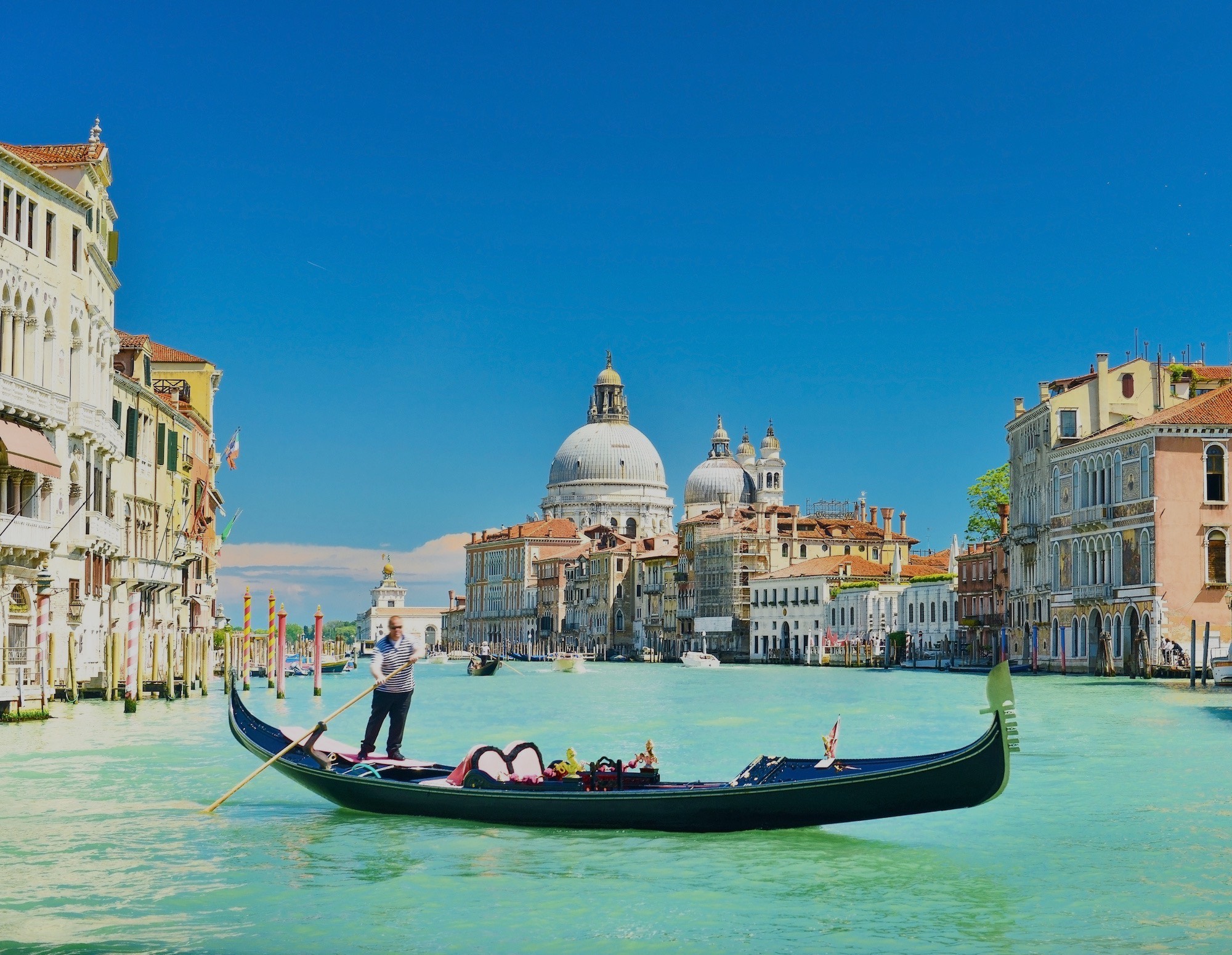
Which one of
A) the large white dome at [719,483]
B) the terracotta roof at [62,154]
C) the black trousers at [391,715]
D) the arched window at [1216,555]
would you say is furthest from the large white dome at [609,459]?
the black trousers at [391,715]

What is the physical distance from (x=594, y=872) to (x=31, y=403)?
1315 cm

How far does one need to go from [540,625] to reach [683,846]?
338ft

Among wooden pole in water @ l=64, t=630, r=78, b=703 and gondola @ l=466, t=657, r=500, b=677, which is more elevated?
wooden pole in water @ l=64, t=630, r=78, b=703

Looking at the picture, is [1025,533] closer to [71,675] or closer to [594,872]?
[71,675]

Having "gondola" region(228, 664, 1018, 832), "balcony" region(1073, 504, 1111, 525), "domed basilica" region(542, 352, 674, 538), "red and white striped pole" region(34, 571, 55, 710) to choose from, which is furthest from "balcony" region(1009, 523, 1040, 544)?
"domed basilica" region(542, 352, 674, 538)

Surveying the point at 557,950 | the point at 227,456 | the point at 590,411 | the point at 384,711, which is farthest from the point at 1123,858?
the point at 590,411

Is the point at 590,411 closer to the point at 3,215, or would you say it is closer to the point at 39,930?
the point at 3,215

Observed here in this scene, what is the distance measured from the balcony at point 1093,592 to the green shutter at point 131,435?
2570cm

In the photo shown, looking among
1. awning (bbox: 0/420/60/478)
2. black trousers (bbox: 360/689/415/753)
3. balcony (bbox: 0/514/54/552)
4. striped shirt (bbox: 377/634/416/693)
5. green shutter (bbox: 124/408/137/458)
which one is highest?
green shutter (bbox: 124/408/137/458)

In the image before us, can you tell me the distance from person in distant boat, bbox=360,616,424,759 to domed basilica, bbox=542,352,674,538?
11019 cm

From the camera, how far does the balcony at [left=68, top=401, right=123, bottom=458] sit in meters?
23.1

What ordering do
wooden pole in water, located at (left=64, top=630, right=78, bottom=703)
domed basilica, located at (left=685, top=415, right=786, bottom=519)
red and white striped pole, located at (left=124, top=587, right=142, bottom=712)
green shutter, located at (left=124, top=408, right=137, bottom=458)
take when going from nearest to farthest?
wooden pole in water, located at (left=64, top=630, right=78, bottom=703)
red and white striped pole, located at (left=124, top=587, right=142, bottom=712)
green shutter, located at (left=124, top=408, right=137, bottom=458)
domed basilica, located at (left=685, top=415, right=786, bottom=519)

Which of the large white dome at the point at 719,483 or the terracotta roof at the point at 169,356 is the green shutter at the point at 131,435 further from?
the large white dome at the point at 719,483

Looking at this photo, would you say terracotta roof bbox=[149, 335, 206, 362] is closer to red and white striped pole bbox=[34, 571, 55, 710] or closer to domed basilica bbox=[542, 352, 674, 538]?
red and white striped pole bbox=[34, 571, 55, 710]
